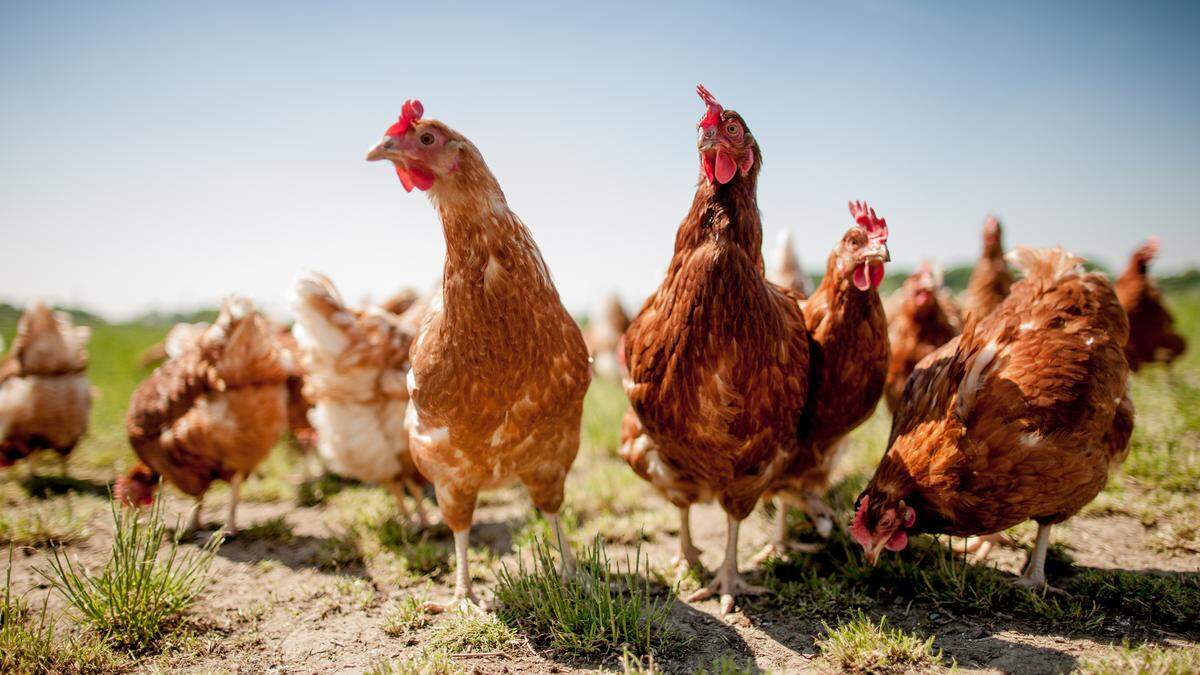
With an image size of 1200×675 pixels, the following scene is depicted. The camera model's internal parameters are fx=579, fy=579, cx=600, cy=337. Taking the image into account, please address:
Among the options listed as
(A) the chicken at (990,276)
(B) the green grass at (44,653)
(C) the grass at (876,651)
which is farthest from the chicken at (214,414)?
(A) the chicken at (990,276)

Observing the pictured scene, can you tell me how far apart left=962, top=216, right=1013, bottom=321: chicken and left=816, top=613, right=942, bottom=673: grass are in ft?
13.6

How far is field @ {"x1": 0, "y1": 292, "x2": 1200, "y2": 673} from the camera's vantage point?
97.9 inches

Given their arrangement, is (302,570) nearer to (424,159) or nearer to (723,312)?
(424,159)

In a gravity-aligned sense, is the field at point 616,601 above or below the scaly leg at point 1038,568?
below

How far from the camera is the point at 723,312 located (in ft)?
8.87

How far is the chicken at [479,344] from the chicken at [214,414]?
1948 mm

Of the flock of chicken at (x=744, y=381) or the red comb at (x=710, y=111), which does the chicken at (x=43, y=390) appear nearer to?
the flock of chicken at (x=744, y=381)

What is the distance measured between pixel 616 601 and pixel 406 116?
7.86 ft

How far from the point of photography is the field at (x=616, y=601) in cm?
249

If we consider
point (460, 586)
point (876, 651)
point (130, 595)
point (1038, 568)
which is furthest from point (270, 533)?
point (1038, 568)

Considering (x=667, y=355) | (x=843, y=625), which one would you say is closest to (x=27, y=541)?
(x=667, y=355)

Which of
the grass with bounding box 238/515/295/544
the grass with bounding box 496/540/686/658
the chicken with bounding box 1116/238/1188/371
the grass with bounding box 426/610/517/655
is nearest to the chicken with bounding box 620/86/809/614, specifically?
the grass with bounding box 496/540/686/658

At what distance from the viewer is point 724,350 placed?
8.88ft

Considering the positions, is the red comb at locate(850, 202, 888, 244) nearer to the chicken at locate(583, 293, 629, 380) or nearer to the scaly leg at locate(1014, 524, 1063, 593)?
the scaly leg at locate(1014, 524, 1063, 593)
